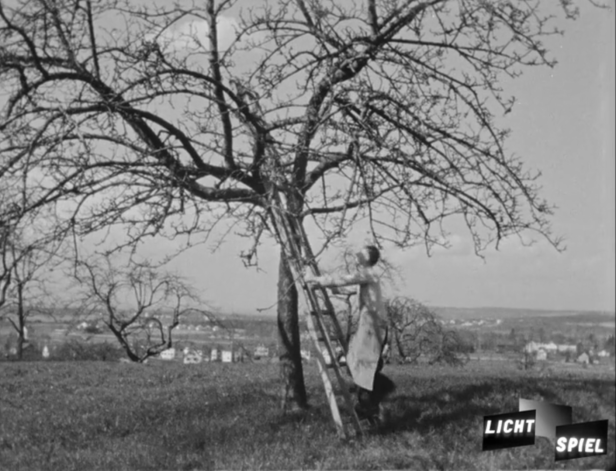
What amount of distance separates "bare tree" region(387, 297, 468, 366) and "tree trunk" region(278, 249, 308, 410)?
2.47ft

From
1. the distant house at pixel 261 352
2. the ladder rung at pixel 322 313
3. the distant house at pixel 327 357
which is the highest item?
the ladder rung at pixel 322 313

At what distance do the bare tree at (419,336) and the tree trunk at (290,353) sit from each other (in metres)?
0.75

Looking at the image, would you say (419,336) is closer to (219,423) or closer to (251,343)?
(251,343)

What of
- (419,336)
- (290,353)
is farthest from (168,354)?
(419,336)

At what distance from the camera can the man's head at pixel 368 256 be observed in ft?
19.0

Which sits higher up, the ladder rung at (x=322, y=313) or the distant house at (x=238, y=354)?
the ladder rung at (x=322, y=313)

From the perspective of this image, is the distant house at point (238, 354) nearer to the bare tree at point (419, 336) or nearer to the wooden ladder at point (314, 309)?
the wooden ladder at point (314, 309)

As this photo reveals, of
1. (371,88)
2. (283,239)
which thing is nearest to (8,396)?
(283,239)

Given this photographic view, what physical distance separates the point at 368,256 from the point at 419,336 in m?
0.89

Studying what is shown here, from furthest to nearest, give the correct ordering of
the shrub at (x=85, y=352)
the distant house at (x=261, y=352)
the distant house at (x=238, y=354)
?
the distant house at (x=261, y=352) → the distant house at (x=238, y=354) → the shrub at (x=85, y=352)

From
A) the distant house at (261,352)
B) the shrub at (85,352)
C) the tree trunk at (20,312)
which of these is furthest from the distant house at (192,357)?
the tree trunk at (20,312)

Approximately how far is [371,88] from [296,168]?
0.81 meters

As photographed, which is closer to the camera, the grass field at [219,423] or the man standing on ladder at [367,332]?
the grass field at [219,423]

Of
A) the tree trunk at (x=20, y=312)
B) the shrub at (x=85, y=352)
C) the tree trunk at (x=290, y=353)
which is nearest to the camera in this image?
the tree trunk at (x=20, y=312)
